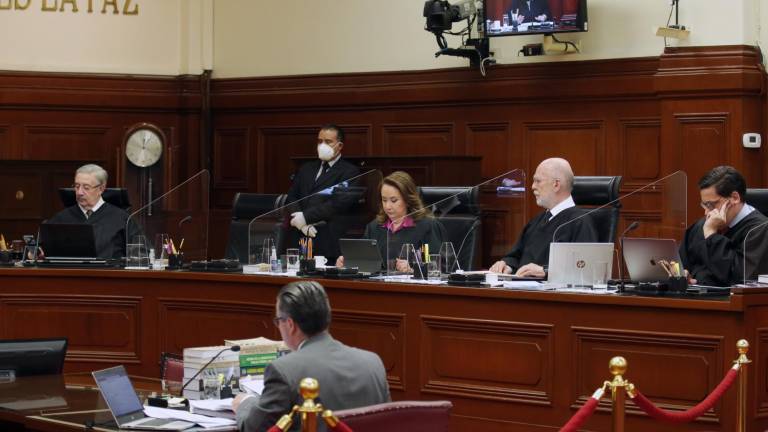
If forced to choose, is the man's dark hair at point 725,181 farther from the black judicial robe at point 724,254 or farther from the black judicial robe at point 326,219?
the black judicial robe at point 326,219

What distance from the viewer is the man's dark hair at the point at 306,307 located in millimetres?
3775

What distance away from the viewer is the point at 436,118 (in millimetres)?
10383

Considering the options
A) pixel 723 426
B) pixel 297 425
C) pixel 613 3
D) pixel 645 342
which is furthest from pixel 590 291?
pixel 613 3

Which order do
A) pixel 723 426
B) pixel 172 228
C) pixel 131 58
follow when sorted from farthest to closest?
pixel 131 58, pixel 172 228, pixel 723 426

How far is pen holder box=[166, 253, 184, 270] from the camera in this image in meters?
7.29

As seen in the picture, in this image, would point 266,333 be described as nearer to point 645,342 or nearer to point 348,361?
point 645,342

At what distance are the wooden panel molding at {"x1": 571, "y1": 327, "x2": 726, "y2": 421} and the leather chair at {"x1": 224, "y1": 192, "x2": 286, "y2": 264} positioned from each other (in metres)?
2.46

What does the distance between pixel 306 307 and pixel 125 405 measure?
72 cm

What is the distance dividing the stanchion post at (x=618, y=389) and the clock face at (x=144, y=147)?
7393mm

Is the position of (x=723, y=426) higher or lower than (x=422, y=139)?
lower

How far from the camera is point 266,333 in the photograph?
6688 millimetres

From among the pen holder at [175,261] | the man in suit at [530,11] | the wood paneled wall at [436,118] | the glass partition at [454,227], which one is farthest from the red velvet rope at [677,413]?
the man in suit at [530,11]

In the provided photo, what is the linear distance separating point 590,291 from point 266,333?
1908 millimetres

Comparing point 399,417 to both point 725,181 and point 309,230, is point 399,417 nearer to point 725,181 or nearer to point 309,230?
point 725,181
